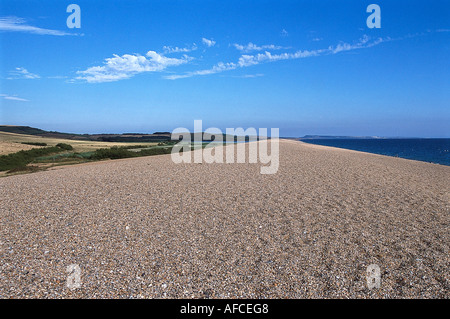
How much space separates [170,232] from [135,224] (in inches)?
45.2

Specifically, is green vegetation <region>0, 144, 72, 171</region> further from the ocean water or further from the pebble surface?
the ocean water

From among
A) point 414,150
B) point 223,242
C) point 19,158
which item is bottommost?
point 223,242

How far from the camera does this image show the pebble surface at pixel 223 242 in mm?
4148

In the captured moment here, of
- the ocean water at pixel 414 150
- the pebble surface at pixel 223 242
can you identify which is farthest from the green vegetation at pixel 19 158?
the ocean water at pixel 414 150

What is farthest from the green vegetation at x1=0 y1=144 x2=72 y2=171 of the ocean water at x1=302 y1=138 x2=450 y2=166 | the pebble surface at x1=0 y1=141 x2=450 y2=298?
the ocean water at x1=302 y1=138 x2=450 y2=166

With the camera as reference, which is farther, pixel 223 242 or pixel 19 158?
pixel 19 158

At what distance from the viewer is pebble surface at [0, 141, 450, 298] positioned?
163 inches

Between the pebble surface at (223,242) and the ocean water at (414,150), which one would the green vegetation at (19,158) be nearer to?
the pebble surface at (223,242)

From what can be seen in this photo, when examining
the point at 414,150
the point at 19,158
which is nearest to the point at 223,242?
the point at 19,158

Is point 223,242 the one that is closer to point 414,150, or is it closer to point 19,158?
point 19,158

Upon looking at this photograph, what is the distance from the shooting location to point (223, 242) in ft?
19.0
